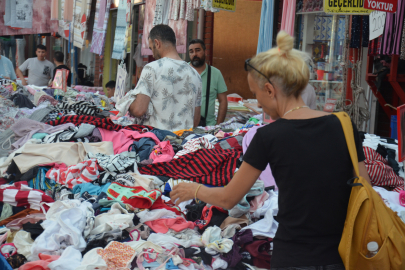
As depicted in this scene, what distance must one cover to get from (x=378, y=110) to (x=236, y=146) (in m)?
3.96

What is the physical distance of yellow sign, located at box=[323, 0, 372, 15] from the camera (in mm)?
4312

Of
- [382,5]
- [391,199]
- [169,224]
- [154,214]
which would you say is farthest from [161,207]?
[382,5]

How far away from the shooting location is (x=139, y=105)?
4020 millimetres

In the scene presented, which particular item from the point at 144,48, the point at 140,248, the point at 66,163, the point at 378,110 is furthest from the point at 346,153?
the point at 144,48

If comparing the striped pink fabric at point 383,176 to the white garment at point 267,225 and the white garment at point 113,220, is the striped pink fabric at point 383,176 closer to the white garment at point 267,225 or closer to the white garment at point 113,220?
the white garment at point 267,225

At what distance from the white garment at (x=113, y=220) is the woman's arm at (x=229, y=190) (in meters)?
0.65

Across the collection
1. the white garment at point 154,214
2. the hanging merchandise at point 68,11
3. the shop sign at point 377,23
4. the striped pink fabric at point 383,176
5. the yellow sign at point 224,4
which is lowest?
the white garment at point 154,214

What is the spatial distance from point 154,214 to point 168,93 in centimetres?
165

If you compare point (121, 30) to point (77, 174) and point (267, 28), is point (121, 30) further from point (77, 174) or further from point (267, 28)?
point (77, 174)

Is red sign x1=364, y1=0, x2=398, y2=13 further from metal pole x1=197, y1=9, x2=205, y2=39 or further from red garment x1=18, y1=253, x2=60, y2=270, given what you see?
metal pole x1=197, y1=9, x2=205, y2=39

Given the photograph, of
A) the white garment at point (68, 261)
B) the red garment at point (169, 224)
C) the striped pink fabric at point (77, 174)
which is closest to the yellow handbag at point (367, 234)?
the red garment at point (169, 224)

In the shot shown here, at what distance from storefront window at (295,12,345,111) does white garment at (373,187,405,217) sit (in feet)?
11.6

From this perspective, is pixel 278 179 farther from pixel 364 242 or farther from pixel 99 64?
pixel 99 64

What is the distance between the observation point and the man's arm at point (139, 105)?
4.00 m
